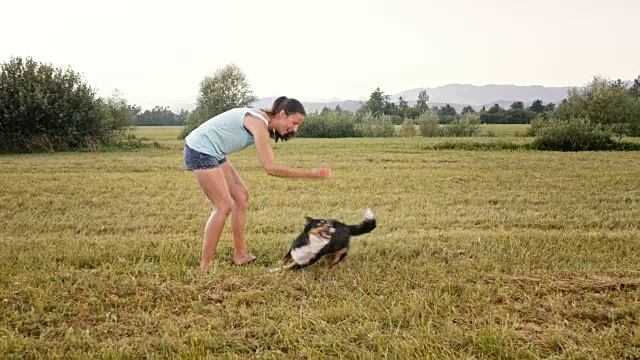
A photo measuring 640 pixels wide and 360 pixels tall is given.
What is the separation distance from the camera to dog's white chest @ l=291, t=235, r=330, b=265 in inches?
188

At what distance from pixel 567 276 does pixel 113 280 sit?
171 inches

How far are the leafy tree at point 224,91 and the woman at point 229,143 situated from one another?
40.4 meters

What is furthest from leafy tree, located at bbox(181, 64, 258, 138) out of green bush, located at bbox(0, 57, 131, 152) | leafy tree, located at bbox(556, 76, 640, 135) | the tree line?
leafy tree, located at bbox(556, 76, 640, 135)

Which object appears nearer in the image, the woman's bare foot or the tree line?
the woman's bare foot

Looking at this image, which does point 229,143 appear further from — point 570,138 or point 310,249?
point 570,138

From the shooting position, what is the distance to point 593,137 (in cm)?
2317

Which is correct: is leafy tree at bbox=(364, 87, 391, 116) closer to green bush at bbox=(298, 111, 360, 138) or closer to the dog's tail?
Answer: green bush at bbox=(298, 111, 360, 138)

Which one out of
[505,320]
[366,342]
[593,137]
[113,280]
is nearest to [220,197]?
[113,280]

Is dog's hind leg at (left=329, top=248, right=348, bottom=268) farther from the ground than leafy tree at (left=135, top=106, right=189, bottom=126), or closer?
closer

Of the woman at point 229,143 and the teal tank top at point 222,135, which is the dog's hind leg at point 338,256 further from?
the teal tank top at point 222,135

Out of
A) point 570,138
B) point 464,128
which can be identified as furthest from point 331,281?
point 464,128

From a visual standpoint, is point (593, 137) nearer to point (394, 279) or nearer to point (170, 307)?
point (394, 279)

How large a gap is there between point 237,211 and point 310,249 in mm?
1025

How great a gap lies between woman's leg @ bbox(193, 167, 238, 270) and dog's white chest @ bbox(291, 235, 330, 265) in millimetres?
859
